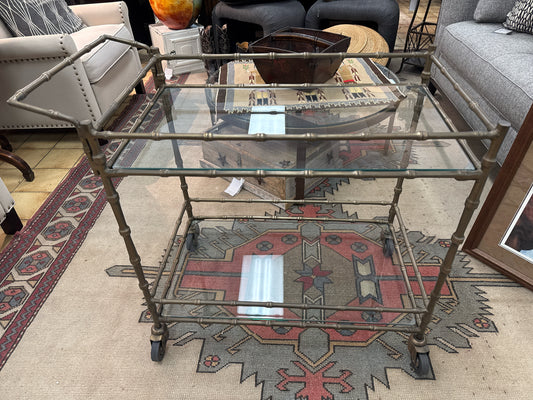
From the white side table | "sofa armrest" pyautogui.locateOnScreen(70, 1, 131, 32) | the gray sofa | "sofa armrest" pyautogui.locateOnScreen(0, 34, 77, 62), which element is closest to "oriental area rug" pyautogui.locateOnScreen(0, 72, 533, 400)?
the gray sofa

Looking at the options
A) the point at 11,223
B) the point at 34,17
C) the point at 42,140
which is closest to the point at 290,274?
the point at 11,223

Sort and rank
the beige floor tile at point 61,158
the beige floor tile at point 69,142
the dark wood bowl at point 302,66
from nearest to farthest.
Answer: the dark wood bowl at point 302,66 < the beige floor tile at point 61,158 < the beige floor tile at point 69,142

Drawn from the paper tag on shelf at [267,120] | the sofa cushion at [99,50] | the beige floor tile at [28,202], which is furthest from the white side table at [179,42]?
the paper tag on shelf at [267,120]

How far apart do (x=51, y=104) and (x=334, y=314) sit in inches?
81.2

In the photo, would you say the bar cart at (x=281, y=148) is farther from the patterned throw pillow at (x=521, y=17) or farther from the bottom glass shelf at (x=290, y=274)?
the patterned throw pillow at (x=521, y=17)

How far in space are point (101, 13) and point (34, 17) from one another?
652 mm

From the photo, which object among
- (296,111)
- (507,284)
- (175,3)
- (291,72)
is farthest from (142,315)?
(175,3)

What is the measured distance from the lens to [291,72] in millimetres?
1418

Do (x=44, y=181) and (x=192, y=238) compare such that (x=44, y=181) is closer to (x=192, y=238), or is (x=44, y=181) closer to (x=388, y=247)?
(x=192, y=238)

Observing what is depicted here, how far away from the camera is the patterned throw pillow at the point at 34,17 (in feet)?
7.11

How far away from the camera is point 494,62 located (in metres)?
1.86

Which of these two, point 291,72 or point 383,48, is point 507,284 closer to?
point 291,72

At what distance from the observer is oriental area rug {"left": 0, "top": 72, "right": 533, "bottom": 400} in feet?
3.62

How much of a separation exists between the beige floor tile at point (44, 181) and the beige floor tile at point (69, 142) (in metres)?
0.27
